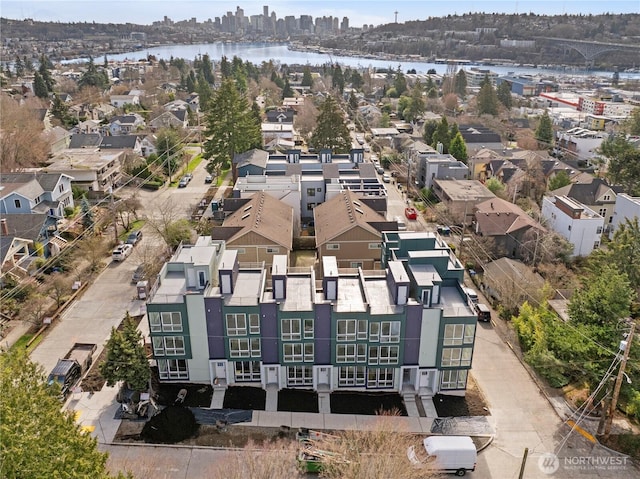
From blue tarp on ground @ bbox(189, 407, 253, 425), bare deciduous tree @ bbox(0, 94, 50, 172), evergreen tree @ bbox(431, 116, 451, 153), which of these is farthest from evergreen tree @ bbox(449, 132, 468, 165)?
bare deciduous tree @ bbox(0, 94, 50, 172)

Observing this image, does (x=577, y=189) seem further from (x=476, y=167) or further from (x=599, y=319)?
(x=599, y=319)

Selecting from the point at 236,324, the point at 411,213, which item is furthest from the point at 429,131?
the point at 236,324

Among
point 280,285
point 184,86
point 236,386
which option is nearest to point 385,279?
point 280,285

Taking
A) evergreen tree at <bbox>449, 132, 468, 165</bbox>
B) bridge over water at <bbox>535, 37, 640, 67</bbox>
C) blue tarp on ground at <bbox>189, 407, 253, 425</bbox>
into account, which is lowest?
blue tarp on ground at <bbox>189, 407, 253, 425</bbox>

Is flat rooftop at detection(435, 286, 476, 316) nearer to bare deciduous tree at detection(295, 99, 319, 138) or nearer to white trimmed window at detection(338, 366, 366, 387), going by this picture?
white trimmed window at detection(338, 366, 366, 387)

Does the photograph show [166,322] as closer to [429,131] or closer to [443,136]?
[443,136]
